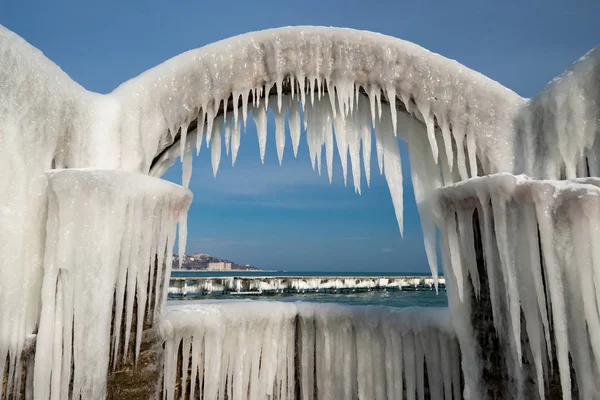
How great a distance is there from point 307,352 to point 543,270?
3.00 m

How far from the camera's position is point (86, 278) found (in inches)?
133

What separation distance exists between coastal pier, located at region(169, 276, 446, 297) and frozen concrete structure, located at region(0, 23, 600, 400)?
2170cm

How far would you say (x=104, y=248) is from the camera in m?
3.43

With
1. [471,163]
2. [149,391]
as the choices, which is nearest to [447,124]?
[471,163]

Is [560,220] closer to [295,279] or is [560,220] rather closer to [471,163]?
[471,163]

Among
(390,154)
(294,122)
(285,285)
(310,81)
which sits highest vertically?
(310,81)

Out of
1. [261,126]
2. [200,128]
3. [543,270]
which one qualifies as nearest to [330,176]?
[261,126]

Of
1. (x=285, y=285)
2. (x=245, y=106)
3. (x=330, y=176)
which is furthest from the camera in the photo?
(x=285, y=285)

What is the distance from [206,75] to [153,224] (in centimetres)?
178

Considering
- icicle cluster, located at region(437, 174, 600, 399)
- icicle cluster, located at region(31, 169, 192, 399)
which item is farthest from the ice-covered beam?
icicle cluster, located at region(437, 174, 600, 399)

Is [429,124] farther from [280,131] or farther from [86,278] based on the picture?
[86,278]

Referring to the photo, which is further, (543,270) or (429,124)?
(429,124)

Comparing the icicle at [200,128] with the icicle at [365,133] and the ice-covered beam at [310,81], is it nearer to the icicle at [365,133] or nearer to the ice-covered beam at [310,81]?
the ice-covered beam at [310,81]

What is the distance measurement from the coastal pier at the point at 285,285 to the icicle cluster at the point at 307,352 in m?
21.2
